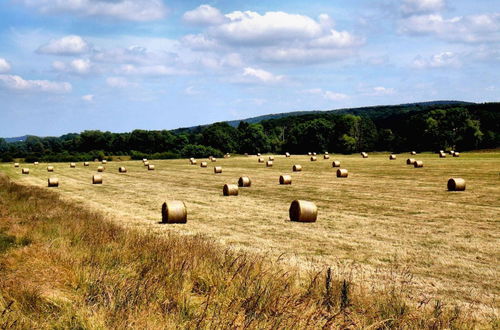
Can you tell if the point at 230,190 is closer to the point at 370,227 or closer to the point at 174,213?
the point at 174,213

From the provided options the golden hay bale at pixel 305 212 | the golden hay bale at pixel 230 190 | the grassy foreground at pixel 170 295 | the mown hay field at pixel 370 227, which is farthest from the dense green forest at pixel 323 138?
the grassy foreground at pixel 170 295

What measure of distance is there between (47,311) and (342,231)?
11.7 metres

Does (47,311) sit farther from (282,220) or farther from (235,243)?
(282,220)

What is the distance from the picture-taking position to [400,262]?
11992 mm

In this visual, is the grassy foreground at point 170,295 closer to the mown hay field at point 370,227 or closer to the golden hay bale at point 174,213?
the mown hay field at point 370,227

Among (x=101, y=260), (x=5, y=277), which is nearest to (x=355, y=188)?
(x=101, y=260)

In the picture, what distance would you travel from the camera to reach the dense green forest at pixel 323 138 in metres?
117

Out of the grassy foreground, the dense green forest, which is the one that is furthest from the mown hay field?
the dense green forest

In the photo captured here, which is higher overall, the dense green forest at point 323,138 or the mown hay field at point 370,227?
the dense green forest at point 323,138

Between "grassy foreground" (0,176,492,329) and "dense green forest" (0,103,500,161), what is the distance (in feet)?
332

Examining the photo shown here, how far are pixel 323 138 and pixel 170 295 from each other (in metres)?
138

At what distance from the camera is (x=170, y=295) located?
731cm

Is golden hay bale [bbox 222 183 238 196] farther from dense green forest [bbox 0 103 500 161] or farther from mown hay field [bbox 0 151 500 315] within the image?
dense green forest [bbox 0 103 500 161]

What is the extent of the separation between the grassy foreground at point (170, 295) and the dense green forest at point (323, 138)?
101216 millimetres
